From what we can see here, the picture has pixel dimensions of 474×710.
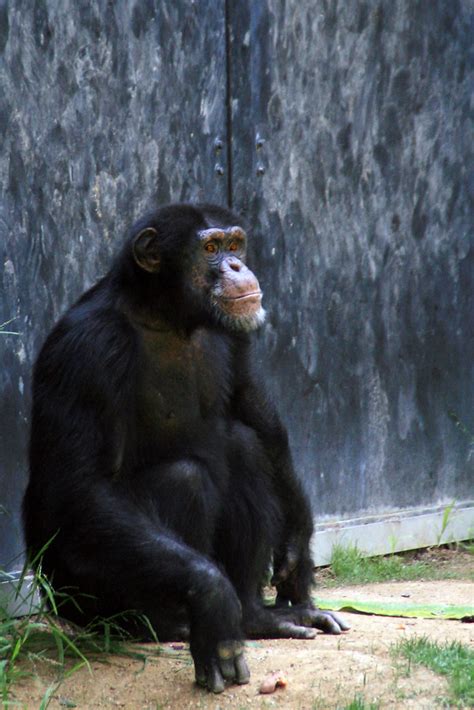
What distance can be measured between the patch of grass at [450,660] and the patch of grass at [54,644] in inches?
38.1

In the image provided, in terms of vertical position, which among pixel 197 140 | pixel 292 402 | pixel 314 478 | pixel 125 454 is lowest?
pixel 314 478

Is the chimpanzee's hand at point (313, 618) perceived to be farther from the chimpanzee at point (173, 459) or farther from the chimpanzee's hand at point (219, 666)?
the chimpanzee's hand at point (219, 666)

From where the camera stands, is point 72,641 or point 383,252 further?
point 383,252

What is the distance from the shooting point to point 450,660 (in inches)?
192

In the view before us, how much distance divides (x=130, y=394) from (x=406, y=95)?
11.6 ft

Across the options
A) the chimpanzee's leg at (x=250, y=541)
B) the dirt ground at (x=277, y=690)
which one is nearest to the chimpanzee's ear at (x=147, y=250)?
the chimpanzee's leg at (x=250, y=541)

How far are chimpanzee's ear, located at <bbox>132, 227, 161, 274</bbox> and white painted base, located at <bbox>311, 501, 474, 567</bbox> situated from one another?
237 cm

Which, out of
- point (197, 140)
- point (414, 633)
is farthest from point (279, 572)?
point (197, 140)

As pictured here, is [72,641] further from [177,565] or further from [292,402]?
[292,402]

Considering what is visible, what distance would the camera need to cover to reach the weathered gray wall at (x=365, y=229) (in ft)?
23.9

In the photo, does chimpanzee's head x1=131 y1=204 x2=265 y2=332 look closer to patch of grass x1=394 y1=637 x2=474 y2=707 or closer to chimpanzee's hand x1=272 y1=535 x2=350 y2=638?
chimpanzee's hand x1=272 y1=535 x2=350 y2=638

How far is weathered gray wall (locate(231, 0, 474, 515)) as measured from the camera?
23.9 ft

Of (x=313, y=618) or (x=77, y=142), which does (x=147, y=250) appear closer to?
(x=77, y=142)

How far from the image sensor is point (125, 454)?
5312 millimetres
